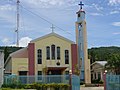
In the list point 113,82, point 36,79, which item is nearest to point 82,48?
point 36,79

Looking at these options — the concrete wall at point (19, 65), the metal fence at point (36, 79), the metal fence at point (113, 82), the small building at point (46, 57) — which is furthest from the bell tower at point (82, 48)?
the metal fence at point (113, 82)

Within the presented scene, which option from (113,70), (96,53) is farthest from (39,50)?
(96,53)

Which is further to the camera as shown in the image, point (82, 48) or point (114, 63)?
point (82, 48)

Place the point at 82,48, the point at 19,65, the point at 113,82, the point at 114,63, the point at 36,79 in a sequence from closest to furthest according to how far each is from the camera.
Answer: the point at 113,82, the point at 36,79, the point at 19,65, the point at 114,63, the point at 82,48

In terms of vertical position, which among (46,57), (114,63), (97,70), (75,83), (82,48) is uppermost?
(82,48)

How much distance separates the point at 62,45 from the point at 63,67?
373cm

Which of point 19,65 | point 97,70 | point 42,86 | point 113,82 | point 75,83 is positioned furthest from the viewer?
point 97,70

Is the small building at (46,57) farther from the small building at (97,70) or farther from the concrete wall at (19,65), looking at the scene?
the small building at (97,70)

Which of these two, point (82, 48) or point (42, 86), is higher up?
point (82, 48)

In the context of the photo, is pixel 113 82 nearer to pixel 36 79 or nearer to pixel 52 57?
pixel 36 79

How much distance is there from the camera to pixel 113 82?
27.8 m

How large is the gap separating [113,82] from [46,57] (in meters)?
24.5

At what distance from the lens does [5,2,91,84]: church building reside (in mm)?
49969

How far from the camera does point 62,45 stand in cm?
5219
